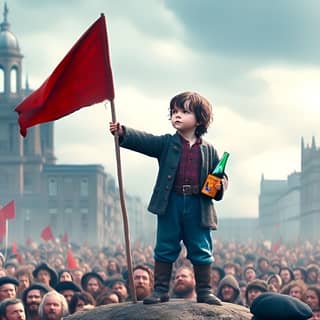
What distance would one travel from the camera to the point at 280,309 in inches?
188

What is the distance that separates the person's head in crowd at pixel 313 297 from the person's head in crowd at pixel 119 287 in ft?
6.70

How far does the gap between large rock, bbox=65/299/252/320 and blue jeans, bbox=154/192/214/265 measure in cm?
35

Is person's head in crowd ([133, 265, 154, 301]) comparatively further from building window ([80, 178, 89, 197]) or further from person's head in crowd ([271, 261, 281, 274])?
building window ([80, 178, 89, 197])

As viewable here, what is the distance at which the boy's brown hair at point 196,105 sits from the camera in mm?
6355

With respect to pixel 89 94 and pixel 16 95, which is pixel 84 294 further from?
pixel 16 95

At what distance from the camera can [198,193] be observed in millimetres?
6359

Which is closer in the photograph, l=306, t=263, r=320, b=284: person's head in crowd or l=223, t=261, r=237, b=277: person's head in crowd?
l=306, t=263, r=320, b=284: person's head in crowd

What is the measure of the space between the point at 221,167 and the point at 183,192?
271 millimetres

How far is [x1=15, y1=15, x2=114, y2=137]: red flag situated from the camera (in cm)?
665

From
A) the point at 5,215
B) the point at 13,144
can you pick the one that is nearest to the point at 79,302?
the point at 5,215

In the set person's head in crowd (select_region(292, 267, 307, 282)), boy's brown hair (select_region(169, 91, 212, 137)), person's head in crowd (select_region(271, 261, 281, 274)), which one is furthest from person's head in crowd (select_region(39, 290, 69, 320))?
person's head in crowd (select_region(271, 261, 281, 274))

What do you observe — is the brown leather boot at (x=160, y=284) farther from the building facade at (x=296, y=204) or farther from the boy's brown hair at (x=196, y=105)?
the building facade at (x=296, y=204)

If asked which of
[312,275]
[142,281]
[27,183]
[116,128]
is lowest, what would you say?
[312,275]

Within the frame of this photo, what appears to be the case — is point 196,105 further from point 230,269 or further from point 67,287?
point 230,269
